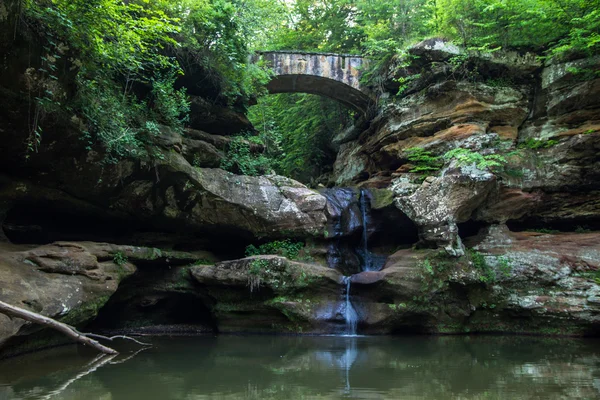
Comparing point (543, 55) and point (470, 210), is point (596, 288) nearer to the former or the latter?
point (470, 210)

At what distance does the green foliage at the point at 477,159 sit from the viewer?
35.1 ft

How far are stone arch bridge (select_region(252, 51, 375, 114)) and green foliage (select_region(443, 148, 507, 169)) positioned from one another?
5.93m

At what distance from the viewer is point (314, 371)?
6062 millimetres

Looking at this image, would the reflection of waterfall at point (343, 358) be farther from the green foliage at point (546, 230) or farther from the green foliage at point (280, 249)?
the green foliage at point (546, 230)

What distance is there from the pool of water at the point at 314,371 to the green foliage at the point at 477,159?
14.5ft

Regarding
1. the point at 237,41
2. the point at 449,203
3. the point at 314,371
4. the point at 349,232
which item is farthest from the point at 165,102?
the point at 449,203

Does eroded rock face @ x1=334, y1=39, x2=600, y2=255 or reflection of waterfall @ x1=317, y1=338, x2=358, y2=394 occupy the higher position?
eroded rock face @ x1=334, y1=39, x2=600, y2=255

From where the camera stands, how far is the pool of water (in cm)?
481

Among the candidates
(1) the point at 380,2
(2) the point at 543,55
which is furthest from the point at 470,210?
(1) the point at 380,2

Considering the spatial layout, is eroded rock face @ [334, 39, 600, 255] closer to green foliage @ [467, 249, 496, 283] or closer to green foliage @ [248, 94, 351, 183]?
green foliage @ [467, 249, 496, 283]

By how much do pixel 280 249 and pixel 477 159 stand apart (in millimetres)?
5968

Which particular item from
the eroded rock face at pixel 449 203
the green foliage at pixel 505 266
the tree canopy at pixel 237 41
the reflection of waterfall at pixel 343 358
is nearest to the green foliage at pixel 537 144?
the eroded rock face at pixel 449 203

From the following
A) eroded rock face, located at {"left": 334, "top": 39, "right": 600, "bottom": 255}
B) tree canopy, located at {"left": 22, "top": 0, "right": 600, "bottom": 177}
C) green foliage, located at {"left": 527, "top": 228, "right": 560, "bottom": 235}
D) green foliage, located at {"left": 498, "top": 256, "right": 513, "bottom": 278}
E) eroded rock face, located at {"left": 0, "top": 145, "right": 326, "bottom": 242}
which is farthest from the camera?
green foliage, located at {"left": 527, "top": 228, "right": 560, "bottom": 235}

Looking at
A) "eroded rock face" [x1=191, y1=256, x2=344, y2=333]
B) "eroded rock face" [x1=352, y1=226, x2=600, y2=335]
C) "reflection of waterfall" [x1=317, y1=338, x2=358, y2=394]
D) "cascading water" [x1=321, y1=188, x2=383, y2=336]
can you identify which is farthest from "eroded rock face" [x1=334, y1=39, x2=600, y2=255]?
"reflection of waterfall" [x1=317, y1=338, x2=358, y2=394]
